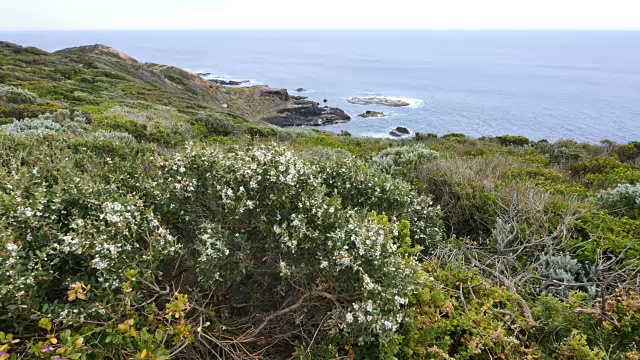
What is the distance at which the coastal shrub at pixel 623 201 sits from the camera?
582 cm

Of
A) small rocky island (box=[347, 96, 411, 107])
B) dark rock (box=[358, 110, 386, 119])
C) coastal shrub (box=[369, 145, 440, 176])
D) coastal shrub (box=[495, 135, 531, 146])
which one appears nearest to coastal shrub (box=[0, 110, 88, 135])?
coastal shrub (box=[369, 145, 440, 176])

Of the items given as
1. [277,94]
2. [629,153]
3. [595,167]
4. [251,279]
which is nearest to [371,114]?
[277,94]

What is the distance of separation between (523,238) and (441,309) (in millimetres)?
2477

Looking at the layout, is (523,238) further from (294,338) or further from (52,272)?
(52,272)

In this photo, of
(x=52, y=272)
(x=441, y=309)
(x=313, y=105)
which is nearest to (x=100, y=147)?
(x=52, y=272)

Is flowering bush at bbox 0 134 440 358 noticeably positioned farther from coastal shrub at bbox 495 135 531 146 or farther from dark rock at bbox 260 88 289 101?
dark rock at bbox 260 88 289 101

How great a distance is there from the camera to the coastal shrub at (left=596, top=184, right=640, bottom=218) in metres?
5.82

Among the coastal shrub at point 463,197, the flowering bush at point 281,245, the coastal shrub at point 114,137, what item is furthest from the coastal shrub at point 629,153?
the coastal shrub at point 114,137

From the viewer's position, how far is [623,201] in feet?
19.8

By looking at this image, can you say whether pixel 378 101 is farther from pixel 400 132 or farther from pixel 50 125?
pixel 50 125

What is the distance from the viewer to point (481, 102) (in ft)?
206

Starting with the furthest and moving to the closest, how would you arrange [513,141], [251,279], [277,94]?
[277,94]
[513,141]
[251,279]

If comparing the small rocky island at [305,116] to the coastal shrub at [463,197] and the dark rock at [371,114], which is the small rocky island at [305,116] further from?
the coastal shrub at [463,197]

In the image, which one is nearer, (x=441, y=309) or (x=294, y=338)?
(x=294, y=338)
